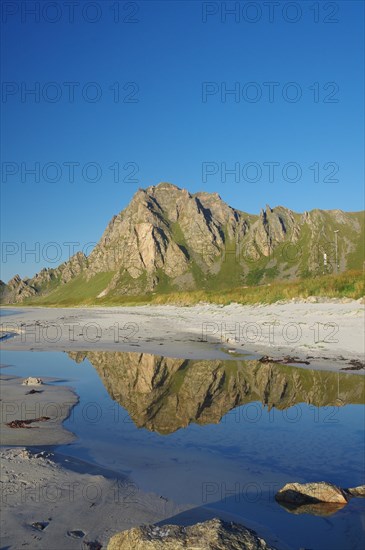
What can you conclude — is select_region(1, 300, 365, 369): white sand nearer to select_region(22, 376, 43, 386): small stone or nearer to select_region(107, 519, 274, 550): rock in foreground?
select_region(22, 376, 43, 386): small stone

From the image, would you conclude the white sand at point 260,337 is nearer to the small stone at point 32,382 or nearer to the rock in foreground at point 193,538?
the small stone at point 32,382

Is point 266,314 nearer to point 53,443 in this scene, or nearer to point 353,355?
point 353,355

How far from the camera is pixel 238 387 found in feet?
43.6

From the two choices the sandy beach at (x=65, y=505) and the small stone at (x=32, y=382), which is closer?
the sandy beach at (x=65, y=505)

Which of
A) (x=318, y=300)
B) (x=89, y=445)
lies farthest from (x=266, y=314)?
(x=89, y=445)

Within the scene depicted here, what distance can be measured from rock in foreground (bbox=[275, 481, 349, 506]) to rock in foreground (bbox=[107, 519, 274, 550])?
77.8 inches

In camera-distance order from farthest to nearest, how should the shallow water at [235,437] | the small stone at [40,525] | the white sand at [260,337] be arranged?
1. the white sand at [260,337]
2. the shallow water at [235,437]
3. the small stone at [40,525]

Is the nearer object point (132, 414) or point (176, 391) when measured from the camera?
point (132, 414)

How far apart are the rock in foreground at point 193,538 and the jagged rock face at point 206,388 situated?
16.6 feet

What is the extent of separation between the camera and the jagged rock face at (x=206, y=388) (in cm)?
1062

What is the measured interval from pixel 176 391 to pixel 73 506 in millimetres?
7268

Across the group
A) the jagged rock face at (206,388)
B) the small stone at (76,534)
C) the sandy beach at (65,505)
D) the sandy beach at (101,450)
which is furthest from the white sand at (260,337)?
the small stone at (76,534)

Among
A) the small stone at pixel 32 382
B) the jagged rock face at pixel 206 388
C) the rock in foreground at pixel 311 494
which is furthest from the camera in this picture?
the small stone at pixel 32 382

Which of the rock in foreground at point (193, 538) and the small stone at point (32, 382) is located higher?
the rock in foreground at point (193, 538)
